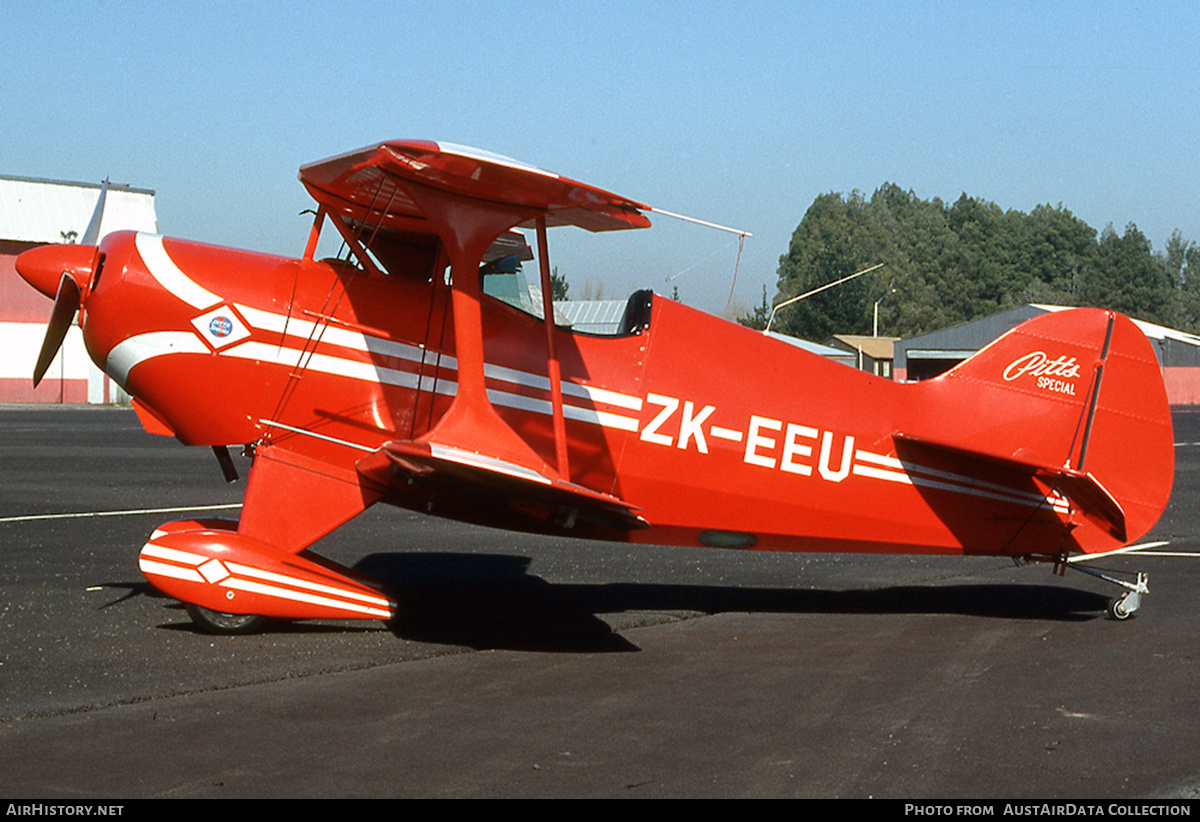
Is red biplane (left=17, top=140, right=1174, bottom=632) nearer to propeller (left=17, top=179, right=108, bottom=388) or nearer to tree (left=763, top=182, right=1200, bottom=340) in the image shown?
propeller (left=17, top=179, right=108, bottom=388)

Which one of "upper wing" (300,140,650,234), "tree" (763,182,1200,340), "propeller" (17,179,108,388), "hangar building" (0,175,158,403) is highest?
"tree" (763,182,1200,340)

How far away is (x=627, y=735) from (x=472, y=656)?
184 centimetres

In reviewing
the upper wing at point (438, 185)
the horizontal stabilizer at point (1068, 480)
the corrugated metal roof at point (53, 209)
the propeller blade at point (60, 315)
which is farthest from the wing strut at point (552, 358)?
the corrugated metal roof at point (53, 209)

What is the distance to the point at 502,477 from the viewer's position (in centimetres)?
601

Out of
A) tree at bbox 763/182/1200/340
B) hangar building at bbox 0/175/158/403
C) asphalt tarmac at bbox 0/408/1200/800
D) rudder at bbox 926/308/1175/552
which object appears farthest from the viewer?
tree at bbox 763/182/1200/340

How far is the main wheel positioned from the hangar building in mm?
45439

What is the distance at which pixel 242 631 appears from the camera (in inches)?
276

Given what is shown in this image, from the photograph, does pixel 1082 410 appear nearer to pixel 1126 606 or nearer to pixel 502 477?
pixel 1126 606

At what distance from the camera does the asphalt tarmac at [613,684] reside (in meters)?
4.47

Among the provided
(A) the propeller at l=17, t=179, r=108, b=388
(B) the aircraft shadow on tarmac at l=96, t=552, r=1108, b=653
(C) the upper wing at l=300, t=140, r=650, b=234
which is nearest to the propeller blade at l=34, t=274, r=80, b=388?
(A) the propeller at l=17, t=179, r=108, b=388

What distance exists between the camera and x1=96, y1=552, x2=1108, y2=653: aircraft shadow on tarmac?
729 cm

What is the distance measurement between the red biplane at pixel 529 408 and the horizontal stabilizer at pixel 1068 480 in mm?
23

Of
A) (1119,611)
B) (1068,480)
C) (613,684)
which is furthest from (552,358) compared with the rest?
(1119,611)
